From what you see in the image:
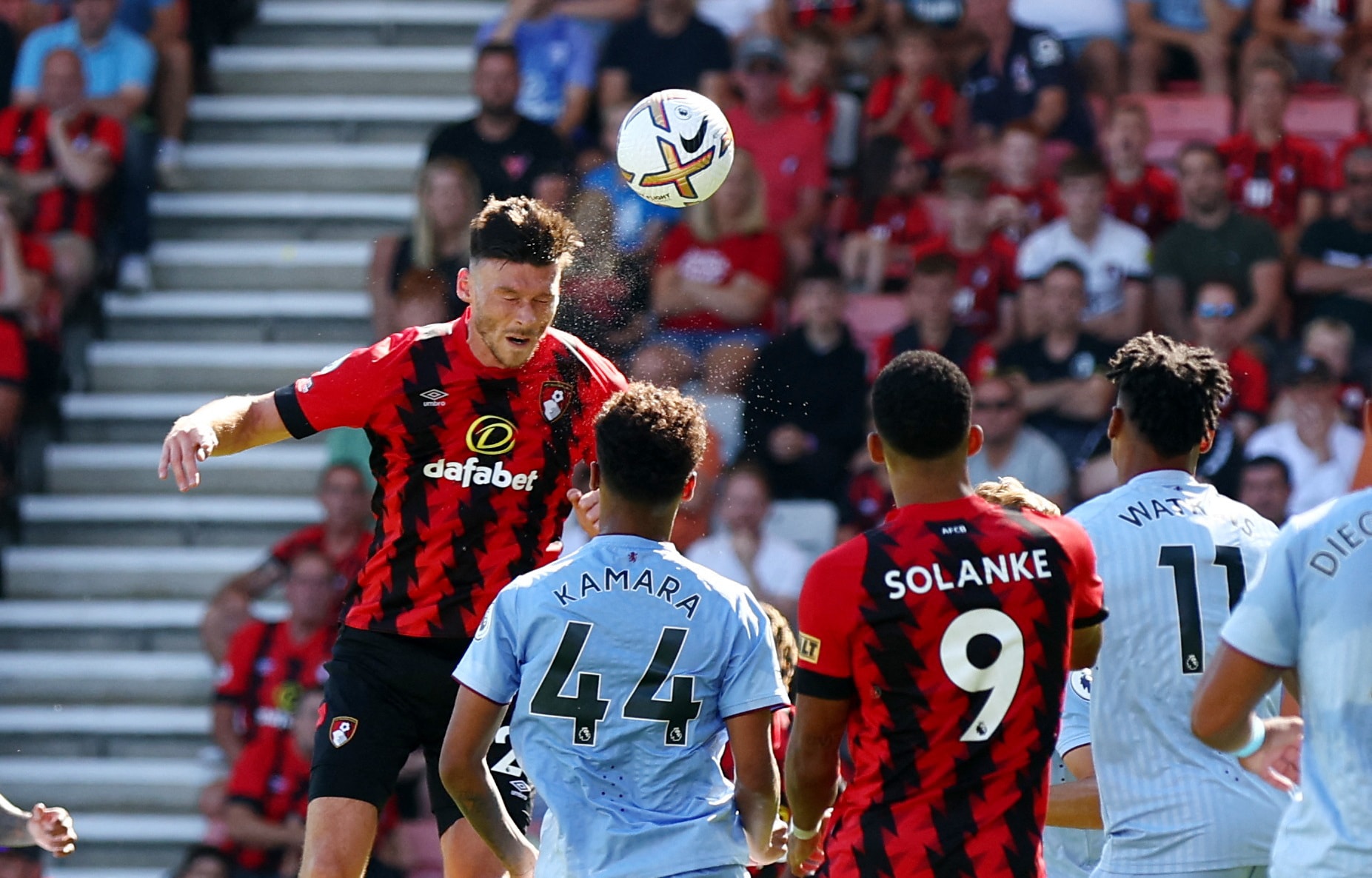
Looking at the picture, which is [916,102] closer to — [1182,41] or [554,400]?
[1182,41]

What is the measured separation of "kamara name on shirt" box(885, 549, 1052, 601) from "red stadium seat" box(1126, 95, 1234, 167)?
809cm

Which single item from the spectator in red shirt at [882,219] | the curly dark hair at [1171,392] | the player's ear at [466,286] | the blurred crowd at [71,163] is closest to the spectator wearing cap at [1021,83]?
the spectator in red shirt at [882,219]

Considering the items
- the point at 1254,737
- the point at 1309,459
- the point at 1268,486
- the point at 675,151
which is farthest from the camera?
the point at 1309,459

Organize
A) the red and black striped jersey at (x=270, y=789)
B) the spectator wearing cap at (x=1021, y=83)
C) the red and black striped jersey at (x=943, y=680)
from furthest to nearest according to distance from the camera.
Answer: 1. the spectator wearing cap at (x=1021, y=83)
2. the red and black striped jersey at (x=270, y=789)
3. the red and black striped jersey at (x=943, y=680)

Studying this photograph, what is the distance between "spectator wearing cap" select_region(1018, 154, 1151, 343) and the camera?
35.0ft

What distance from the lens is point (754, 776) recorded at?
14.5 feet

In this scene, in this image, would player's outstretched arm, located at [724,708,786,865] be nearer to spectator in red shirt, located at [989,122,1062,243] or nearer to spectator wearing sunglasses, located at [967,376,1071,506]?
spectator wearing sunglasses, located at [967,376,1071,506]

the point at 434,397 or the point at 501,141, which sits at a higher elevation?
the point at 501,141

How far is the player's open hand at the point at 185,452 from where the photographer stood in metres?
5.21

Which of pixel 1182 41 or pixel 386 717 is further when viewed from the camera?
pixel 1182 41

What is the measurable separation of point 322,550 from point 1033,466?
4.02 m

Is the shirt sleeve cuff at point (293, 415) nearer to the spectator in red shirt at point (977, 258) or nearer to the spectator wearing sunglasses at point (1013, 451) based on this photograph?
the spectator wearing sunglasses at point (1013, 451)

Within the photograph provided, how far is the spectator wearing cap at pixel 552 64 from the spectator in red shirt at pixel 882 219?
73.0 inches

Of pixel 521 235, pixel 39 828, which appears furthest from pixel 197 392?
pixel 521 235
